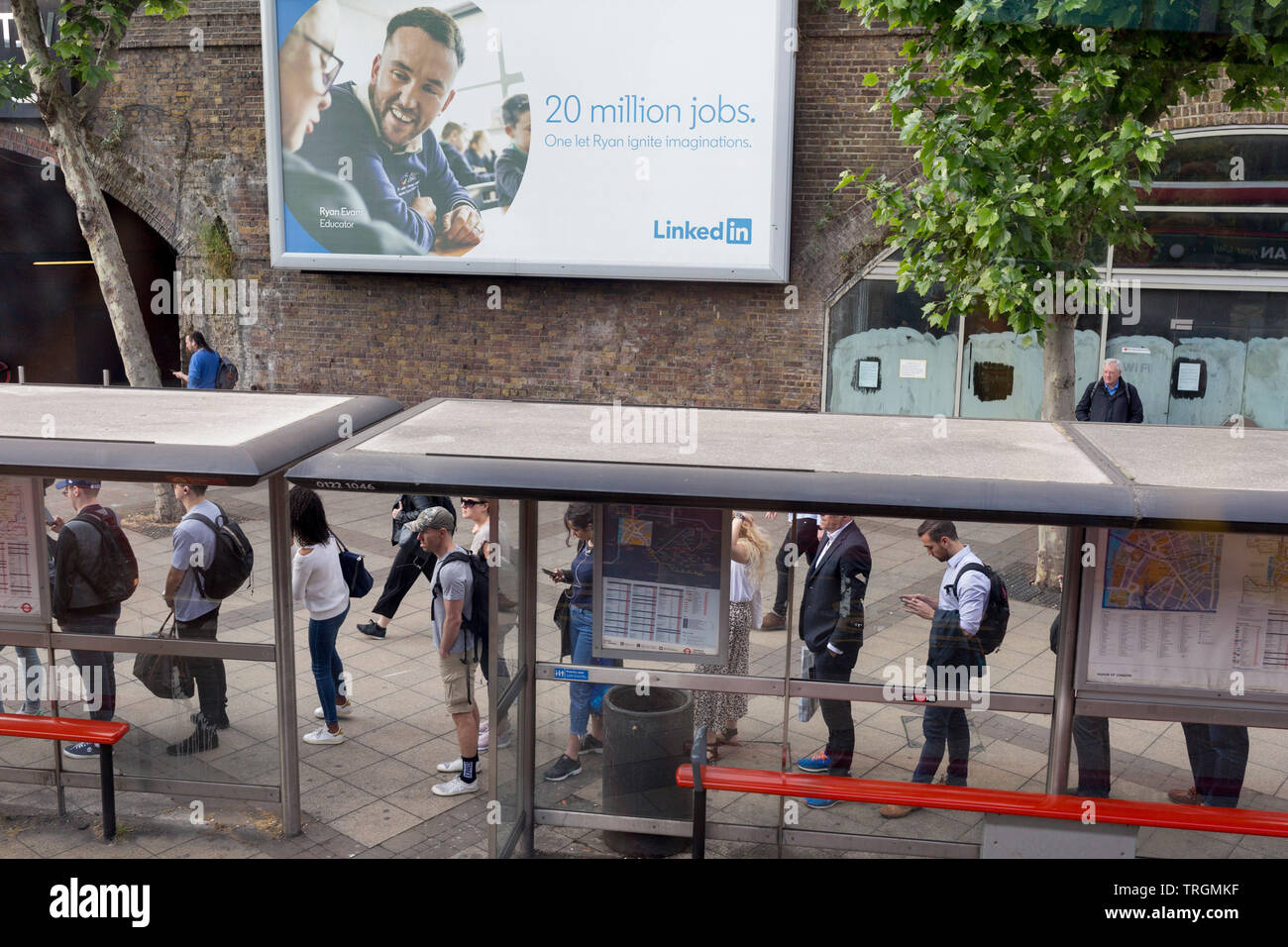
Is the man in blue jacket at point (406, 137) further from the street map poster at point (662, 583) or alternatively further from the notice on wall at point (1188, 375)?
the street map poster at point (662, 583)

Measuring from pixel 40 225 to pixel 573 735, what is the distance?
54.3ft

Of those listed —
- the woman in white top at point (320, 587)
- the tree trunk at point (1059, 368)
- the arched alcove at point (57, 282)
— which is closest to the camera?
the woman in white top at point (320, 587)

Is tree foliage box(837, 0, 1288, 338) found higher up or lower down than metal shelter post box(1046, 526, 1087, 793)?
higher up

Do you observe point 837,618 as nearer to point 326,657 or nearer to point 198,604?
point 326,657

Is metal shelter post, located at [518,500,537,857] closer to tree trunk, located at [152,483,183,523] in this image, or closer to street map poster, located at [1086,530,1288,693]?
street map poster, located at [1086,530,1288,693]

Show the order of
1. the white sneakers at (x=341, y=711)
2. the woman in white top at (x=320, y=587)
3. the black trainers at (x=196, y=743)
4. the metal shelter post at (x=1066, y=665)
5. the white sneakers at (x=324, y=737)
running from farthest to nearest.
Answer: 1. the white sneakers at (x=341, y=711)
2. the white sneakers at (x=324, y=737)
3. the woman in white top at (x=320, y=587)
4. the black trainers at (x=196, y=743)
5. the metal shelter post at (x=1066, y=665)

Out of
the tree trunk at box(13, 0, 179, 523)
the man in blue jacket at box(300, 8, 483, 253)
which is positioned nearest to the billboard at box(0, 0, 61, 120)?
the tree trunk at box(13, 0, 179, 523)

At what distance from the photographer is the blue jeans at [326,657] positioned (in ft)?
23.7

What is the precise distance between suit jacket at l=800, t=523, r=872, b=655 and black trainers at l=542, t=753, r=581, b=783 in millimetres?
1432

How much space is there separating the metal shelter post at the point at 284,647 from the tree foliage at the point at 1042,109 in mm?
5333

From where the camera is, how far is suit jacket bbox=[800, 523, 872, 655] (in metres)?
5.88

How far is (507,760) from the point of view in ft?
19.7

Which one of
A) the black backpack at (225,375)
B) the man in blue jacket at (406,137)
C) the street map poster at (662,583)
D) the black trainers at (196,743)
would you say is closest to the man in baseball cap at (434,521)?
the street map poster at (662,583)

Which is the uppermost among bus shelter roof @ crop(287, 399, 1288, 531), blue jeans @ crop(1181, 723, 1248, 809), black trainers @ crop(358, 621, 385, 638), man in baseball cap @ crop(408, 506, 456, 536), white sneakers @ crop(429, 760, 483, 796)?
bus shelter roof @ crop(287, 399, 1288, 531)
